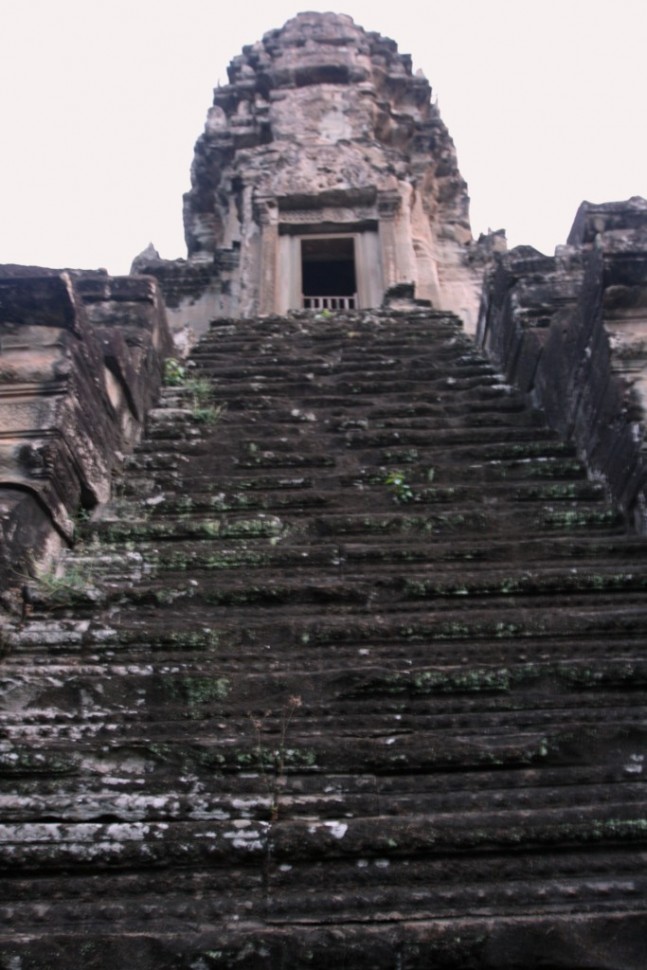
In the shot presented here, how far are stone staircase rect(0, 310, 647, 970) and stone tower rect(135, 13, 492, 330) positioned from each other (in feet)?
18.7

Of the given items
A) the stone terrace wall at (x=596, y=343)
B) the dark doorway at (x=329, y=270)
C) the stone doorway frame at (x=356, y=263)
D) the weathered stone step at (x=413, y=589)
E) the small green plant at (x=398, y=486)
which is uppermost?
the dark doorway at (x=329, y=270)

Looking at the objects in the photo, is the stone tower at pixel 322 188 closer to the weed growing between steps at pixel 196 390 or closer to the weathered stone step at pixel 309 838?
the weed growing between steps at pixel 196 390

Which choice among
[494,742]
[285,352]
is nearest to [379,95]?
[285,352]

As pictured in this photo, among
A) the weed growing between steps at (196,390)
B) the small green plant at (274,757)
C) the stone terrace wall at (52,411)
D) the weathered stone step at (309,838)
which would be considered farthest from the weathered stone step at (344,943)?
the weed growing between steps at (196,390)

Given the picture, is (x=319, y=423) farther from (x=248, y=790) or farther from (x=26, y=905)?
(x=26, y=905)

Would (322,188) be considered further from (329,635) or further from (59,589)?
(329,635)

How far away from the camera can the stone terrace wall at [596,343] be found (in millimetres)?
4285

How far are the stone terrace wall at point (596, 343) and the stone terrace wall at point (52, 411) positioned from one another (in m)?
2.59

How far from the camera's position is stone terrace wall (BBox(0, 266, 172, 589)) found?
3.93 m

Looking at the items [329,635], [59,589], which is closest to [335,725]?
[329,635]

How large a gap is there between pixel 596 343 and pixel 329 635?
2298mm

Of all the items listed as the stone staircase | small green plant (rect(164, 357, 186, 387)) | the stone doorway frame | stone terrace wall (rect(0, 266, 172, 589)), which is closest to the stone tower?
the stone doorway frame

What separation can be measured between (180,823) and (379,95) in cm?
1323

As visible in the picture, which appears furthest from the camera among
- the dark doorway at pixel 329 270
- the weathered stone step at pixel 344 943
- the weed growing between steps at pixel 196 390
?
the dark doorway at pixel 329 270
